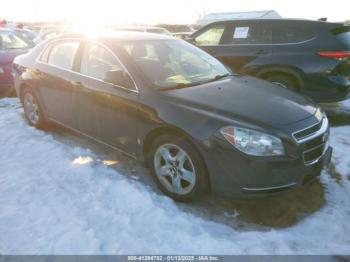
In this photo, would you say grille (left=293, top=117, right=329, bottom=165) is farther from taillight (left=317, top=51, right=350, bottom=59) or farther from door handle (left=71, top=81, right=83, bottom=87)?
taillight (left=317, top=51, right=350, bottom=59)

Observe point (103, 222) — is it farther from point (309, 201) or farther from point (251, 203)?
point (309, 201)

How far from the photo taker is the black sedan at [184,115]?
2.80 metres

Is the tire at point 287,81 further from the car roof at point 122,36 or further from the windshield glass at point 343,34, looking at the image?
the car roof at point 122,36

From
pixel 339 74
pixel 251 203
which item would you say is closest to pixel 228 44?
pixel 339 74

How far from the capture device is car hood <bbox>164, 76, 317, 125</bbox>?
9.63 feet

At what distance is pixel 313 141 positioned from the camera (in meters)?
2.98

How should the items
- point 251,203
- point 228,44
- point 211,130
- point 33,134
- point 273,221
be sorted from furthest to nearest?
point 228,44 < point 33,134 < point 251,203 < point 273,221 < point 211,130

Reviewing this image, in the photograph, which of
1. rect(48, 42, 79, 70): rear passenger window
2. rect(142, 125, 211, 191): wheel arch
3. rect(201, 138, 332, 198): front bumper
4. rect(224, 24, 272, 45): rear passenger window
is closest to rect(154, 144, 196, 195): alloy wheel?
rect(142, 125, 211, 191): wheel arch

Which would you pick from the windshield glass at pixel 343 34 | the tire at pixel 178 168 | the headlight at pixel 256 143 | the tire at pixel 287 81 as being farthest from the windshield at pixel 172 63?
the windshield glass at pixel 343 34

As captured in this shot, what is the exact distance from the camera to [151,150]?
134 inches

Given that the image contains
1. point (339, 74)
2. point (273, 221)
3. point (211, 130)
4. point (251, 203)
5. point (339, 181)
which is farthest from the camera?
point (339, 74)

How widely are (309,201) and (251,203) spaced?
62 centimetres

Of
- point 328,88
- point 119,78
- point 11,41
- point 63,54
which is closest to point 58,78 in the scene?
point 63,54

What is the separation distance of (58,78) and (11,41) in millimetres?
5080
